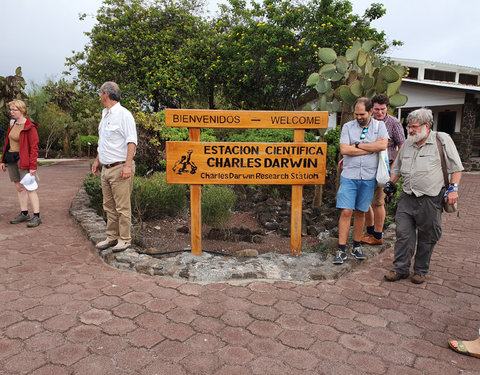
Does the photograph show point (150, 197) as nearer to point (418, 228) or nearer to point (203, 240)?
point (203, 240)

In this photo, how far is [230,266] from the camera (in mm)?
3930

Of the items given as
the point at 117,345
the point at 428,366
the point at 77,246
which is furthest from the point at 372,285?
the point at 77,246

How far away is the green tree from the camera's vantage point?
1547 centimetres

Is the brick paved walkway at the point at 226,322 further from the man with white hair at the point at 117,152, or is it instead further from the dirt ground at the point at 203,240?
the dirt ground at the point at 203,240

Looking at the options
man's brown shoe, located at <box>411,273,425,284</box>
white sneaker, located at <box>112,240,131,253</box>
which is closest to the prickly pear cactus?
man's brown shoe, located at <box>411,273,425,284</box>

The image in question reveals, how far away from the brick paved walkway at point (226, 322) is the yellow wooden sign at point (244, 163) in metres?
1.21

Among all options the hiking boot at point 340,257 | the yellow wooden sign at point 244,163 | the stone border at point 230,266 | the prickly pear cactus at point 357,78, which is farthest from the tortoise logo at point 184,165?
the prickly pear cactus at point 357,78

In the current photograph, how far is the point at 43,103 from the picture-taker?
2372cm

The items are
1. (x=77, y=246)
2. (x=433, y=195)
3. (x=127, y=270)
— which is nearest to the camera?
(x=433, y=195)

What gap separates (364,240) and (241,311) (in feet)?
7.59

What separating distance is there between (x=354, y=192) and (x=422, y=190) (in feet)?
2.32

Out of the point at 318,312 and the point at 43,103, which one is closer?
the point at 318,312

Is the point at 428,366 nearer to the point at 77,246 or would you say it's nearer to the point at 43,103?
the point at 77,246

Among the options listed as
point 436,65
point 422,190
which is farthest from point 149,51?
point 436,65
